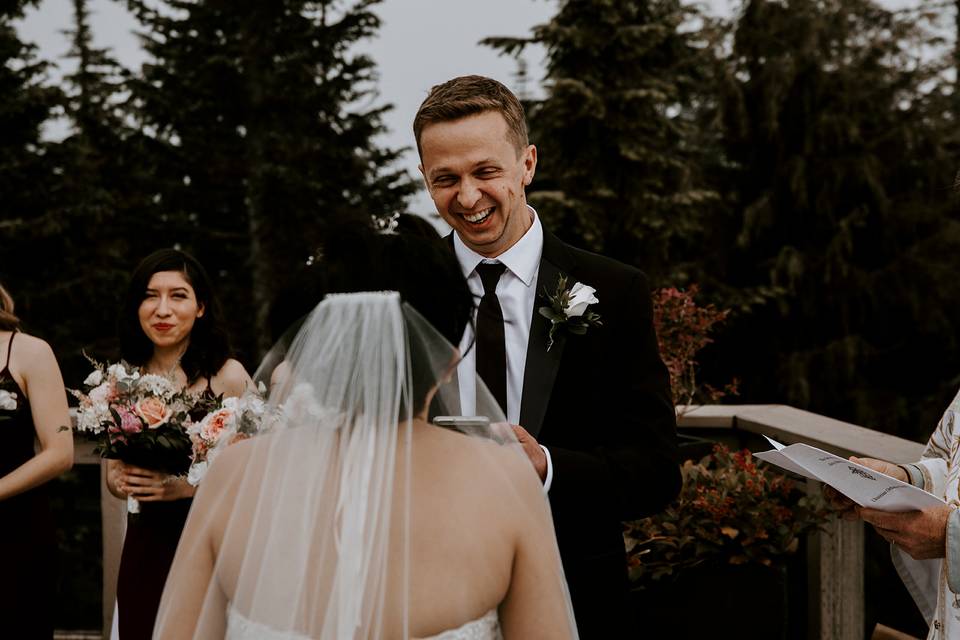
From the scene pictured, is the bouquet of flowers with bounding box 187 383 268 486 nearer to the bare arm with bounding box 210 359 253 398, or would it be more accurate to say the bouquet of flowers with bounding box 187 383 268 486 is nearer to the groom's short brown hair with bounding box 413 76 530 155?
the bare arm with bounding box 210 359 253 398

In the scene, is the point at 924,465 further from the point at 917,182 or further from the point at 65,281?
the point at 65,281

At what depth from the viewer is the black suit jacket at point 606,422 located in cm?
228

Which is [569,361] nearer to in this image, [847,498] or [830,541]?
[847,498]

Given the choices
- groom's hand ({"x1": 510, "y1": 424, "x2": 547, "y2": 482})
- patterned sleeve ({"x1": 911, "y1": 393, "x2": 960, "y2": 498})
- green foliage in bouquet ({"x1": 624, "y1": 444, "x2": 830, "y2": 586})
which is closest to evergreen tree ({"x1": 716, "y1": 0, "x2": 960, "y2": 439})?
green foliage in bouquet ({"x1": 624, "y1": 444, "x2": 830, "y2": 586})

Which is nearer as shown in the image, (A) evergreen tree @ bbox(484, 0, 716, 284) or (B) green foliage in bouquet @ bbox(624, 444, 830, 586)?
(B) green foliage in bouquet @ bbox(624, 444, 830, 586)

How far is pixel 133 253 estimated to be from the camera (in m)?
16.1

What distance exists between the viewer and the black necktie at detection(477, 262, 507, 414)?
2.37 meters

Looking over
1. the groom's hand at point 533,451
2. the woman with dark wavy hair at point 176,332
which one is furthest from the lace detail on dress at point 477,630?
the woman with dark wavy hair at point 176,332

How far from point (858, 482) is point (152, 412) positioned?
2281 millimetres

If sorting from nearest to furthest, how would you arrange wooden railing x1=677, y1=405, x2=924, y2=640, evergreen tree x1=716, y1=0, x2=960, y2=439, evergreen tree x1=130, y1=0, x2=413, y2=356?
wooden railing x1=677, y1=405, x2=924, y2=640 < evergreen tree x1=716, y1=0, x2=960, y2=439 < evergreen tree x1=130, y1=0, x2=413, y2=356

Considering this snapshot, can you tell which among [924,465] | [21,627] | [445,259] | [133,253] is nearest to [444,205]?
[445,259]

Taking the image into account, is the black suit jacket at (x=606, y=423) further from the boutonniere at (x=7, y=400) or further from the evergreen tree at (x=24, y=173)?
the evergreen tree at (x=24, y=173)

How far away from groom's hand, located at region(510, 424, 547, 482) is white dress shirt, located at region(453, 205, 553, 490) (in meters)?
0.29

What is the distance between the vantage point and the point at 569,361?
2.33 m
